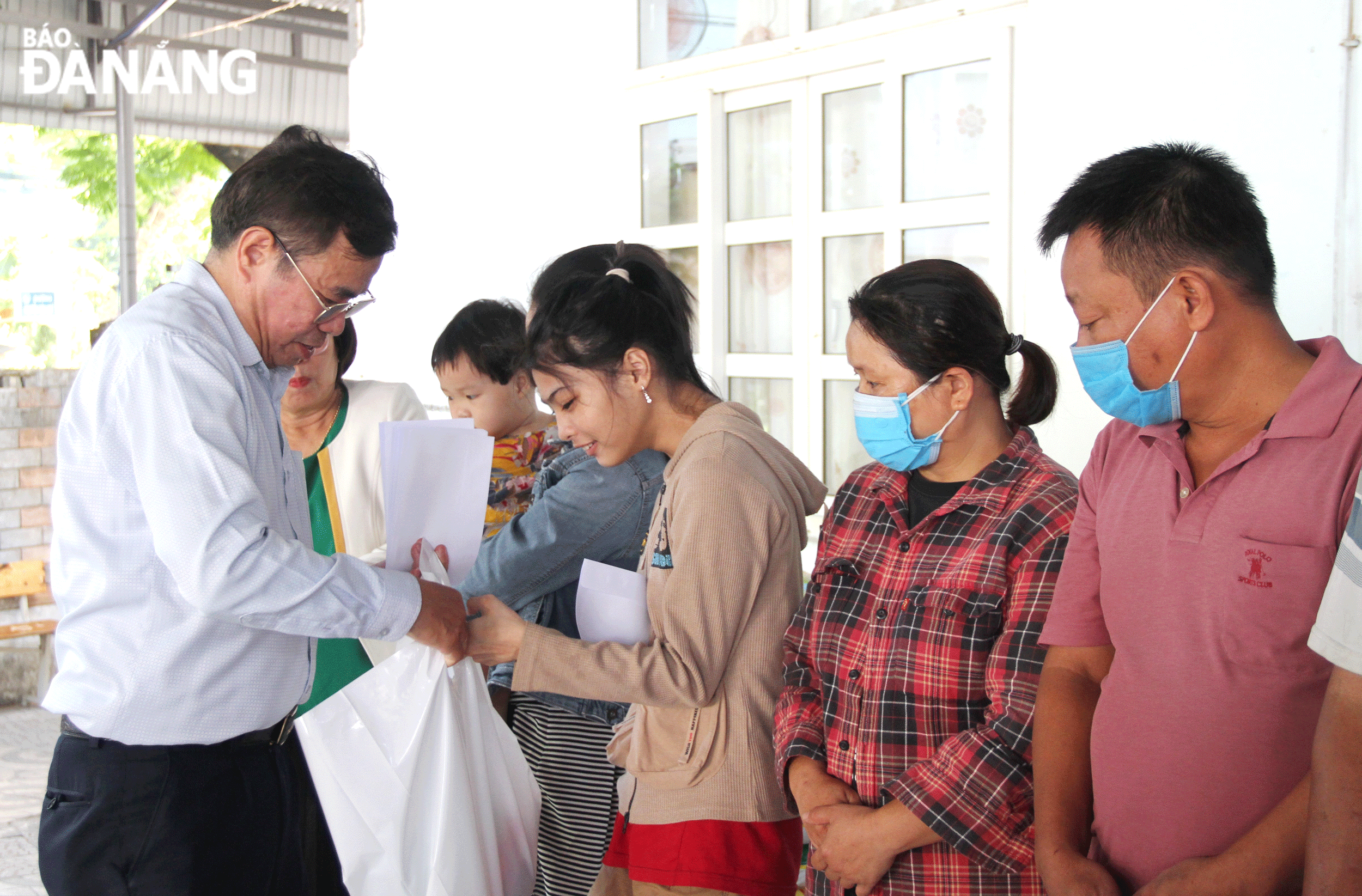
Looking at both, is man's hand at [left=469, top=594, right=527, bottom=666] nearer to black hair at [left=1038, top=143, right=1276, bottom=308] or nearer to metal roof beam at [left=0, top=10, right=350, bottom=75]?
black hair at [left=1038, top=143, right=1276, bottom=308]

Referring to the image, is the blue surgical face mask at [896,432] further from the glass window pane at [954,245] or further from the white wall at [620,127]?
the glass window pane at [954,245]

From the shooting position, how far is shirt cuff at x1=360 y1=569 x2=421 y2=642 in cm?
155

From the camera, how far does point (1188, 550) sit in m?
1.19

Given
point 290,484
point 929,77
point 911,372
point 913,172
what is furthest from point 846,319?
point 290,484

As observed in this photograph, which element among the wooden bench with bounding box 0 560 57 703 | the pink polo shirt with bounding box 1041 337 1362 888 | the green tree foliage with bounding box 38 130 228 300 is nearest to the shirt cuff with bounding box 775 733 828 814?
the pink polo shirt with bounding box 1041 337 1362 888

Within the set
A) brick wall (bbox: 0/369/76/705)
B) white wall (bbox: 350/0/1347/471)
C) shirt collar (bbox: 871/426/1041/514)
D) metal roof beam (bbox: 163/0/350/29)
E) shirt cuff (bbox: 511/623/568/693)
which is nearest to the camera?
shirt collar (bbox: 871/426/1041/514)

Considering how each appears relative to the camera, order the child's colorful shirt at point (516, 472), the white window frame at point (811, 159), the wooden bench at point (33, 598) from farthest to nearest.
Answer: the wooden bench at point (33, 598) → the white window frame at point (811, 159) → the child's colorful shirt at point (516, 472)

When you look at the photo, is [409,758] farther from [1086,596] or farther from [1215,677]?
[1215,677]

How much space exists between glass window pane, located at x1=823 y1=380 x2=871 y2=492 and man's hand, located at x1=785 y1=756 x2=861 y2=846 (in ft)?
7.34

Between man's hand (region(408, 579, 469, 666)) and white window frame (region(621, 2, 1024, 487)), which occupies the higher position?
Answer: white window frame (region(621, 2, 1024, 487))

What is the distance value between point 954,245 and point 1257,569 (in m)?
2.35

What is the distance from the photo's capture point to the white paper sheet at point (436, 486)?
5.58 feet

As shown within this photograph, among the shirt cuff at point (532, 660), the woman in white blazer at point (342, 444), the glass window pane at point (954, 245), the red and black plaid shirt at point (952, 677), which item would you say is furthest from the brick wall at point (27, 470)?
the red and black plaid shirt at point (952, 677)

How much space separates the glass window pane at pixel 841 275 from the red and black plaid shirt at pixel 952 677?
2170 mm
